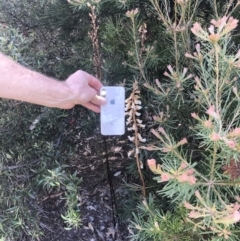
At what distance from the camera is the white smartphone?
1.82 metres

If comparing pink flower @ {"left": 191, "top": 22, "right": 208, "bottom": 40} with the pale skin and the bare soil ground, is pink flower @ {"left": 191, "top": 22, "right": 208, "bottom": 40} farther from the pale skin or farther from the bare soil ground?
the bare soil ground

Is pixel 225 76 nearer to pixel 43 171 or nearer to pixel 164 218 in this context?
pixel 164 218

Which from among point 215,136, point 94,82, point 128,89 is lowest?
point 128,89

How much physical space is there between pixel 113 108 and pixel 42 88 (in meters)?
0.31

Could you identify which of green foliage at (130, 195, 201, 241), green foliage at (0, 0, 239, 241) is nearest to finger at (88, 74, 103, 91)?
Result: green foliage at (0, 0, 239, 241)

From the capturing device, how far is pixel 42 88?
172cm

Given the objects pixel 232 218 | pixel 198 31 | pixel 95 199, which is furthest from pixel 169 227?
pixel 95 199

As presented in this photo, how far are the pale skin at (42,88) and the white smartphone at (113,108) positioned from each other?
0.03m

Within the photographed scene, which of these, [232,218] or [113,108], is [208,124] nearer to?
[232,218]

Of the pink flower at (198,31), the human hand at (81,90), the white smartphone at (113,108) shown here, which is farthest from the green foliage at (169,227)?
the pink flower at (198,31)

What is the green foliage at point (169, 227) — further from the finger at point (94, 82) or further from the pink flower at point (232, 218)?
the finger at point (94, 82)

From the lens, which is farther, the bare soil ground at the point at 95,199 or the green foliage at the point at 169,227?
the bare soil ground at the point at 95,199

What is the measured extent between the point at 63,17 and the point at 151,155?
34.9 inches

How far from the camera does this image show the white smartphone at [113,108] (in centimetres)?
182
